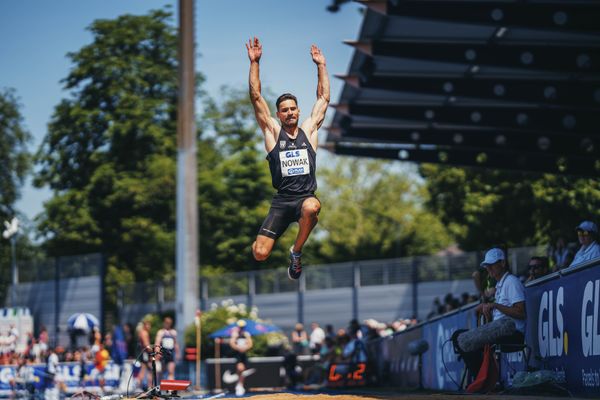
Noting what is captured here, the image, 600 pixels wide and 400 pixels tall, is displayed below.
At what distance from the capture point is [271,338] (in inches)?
1483

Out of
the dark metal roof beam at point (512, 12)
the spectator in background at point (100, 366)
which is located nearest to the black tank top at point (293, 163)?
the dark metal roof beam at point (512, 12)

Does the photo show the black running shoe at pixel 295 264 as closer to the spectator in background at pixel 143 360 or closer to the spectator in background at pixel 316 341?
the spectator in background at pixel 143 360

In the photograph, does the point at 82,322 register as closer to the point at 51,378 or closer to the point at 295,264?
the point at 51,378

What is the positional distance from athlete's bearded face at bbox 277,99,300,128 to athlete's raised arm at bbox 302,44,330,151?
0.83 ft

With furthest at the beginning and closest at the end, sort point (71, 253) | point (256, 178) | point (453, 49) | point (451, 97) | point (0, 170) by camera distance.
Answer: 1. point (0, 170)
2. point (256, 178)
3. point (71, 253)
4. point (451, 97)
5. point (453, 49)

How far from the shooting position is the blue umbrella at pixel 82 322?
38438 mm

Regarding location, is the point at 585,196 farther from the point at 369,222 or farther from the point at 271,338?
the point at 369,222

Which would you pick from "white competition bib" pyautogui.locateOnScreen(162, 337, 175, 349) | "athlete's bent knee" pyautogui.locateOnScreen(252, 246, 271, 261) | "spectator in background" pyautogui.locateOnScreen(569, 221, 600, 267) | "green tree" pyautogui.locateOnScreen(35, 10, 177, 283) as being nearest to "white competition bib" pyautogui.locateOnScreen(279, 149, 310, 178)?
"athlete's bent knee" pyautogui.locateOnScreen(252, 246, 271, 261)

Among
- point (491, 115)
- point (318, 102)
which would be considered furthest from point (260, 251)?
point (491, 115)

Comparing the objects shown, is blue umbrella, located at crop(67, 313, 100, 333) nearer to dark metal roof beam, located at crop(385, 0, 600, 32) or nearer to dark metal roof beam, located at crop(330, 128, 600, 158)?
dark metal roof beam, located at crop(330, 128, 600, 158)

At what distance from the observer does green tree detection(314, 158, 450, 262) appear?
83938 mm

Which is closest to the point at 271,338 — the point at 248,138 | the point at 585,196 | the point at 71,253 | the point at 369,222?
the point at 585,196

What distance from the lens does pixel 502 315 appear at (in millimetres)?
12844

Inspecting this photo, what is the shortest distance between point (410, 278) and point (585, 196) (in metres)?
7.60
